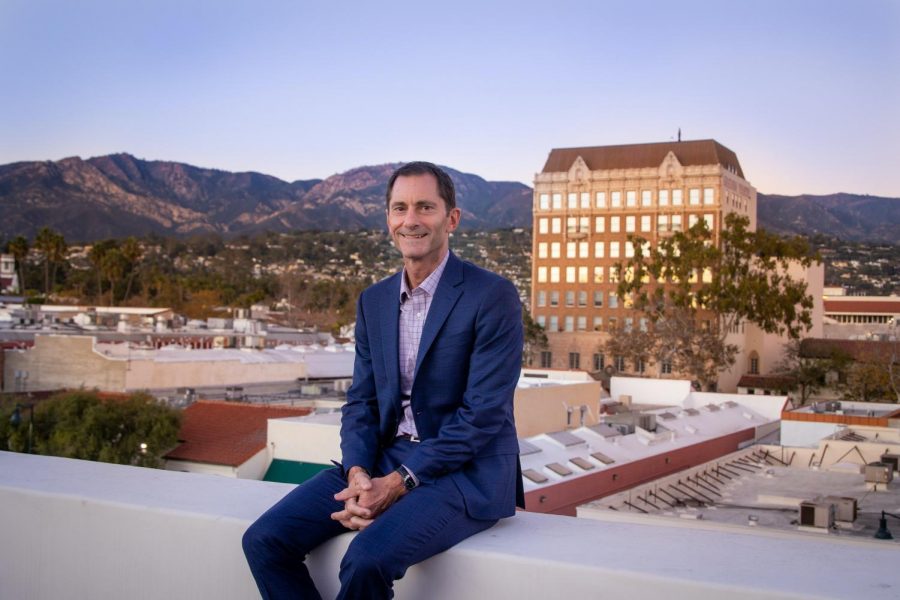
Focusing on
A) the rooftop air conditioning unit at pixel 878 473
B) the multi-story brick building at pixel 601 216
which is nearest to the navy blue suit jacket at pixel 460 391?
the rooftop air conditioning unit at pixel 878 473

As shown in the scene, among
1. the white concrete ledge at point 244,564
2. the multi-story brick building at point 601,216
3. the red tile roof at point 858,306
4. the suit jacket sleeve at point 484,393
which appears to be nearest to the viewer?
the white concrete ledge at point 244,564

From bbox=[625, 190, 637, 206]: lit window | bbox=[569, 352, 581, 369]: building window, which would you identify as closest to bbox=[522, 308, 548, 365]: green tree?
bbox=[569, 352, 581, 369]: building window

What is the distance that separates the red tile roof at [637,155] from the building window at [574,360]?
14685mm

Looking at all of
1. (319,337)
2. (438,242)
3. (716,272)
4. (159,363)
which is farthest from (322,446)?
(716,272)

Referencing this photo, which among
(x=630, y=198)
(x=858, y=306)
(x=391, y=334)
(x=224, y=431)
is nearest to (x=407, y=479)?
(x=391, y=334)

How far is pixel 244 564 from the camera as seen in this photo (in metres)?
2.96

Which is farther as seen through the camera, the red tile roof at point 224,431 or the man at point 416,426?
the red tile roof at point 224,431

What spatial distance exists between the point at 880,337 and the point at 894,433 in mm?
43185

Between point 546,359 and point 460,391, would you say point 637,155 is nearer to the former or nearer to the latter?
point 546,359

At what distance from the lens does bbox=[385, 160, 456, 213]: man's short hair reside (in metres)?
3.16

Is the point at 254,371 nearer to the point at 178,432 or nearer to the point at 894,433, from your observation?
the point at 178,432

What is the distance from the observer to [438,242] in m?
Result: 3.16

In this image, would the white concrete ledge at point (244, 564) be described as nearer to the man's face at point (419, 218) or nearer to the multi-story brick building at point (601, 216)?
the man's face at point (419, 218)

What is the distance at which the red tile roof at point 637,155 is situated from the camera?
75750mm
